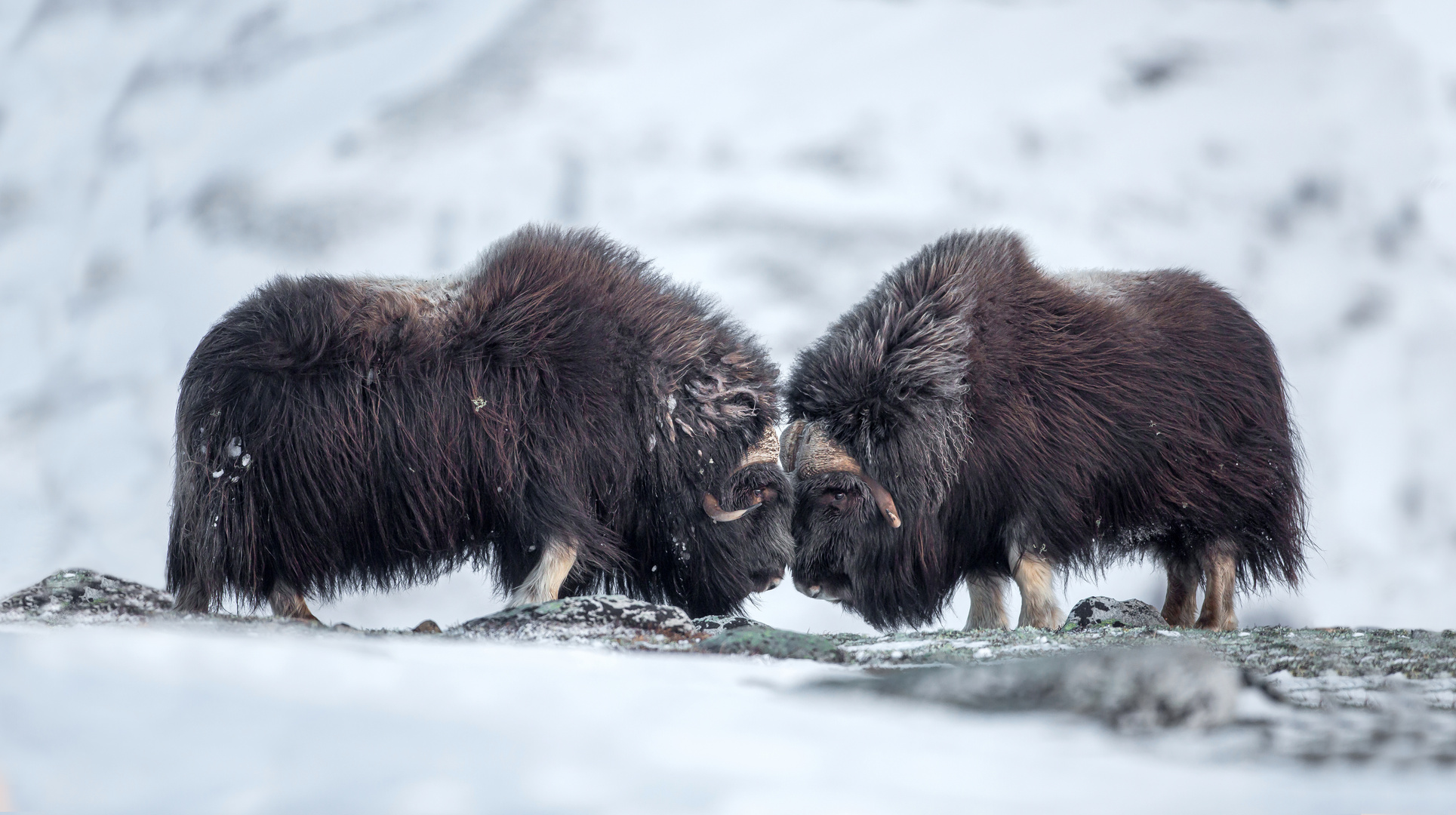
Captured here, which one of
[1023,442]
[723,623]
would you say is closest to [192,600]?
[723,623]

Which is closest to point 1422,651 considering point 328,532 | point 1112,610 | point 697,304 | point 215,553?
point 1112,610

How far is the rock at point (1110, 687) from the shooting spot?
Answer: 1.37 meters

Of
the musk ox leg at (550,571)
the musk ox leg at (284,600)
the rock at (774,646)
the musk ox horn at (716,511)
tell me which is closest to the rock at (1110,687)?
the rock at (774,646)

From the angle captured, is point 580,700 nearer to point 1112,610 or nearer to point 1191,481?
point 1112,610

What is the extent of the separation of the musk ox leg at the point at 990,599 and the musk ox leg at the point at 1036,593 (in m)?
0.30

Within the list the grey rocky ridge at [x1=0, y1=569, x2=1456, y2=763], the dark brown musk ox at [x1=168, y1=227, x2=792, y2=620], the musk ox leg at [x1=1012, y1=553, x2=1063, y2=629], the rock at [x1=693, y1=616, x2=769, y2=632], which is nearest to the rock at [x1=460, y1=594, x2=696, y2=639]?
the grey rocky ridge at [x1=0, y1=569, x2=1456, y2=763]

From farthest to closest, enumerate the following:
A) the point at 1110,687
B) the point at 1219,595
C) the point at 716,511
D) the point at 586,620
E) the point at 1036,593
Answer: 1. the point at 1219,595
2. the point at 1036,593
3. the point at 716,511
4. the point at 586,620
5. the point at 1110,687

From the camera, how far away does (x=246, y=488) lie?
106 inches

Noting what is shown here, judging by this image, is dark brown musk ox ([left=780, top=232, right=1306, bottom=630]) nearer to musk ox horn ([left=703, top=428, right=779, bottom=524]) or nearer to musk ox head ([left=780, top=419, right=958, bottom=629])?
musk ox head ([left=780, top=419, right=958, bottom=629])

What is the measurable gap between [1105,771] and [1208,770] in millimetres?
108

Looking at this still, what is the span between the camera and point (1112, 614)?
321cm

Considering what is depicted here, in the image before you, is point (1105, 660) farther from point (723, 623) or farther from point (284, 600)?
point (284, 600)

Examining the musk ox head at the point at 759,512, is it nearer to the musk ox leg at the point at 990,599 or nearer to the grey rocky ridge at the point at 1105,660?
the grey rocky ridge at the point at 1105,660

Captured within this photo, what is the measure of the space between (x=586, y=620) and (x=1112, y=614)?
161 cm
